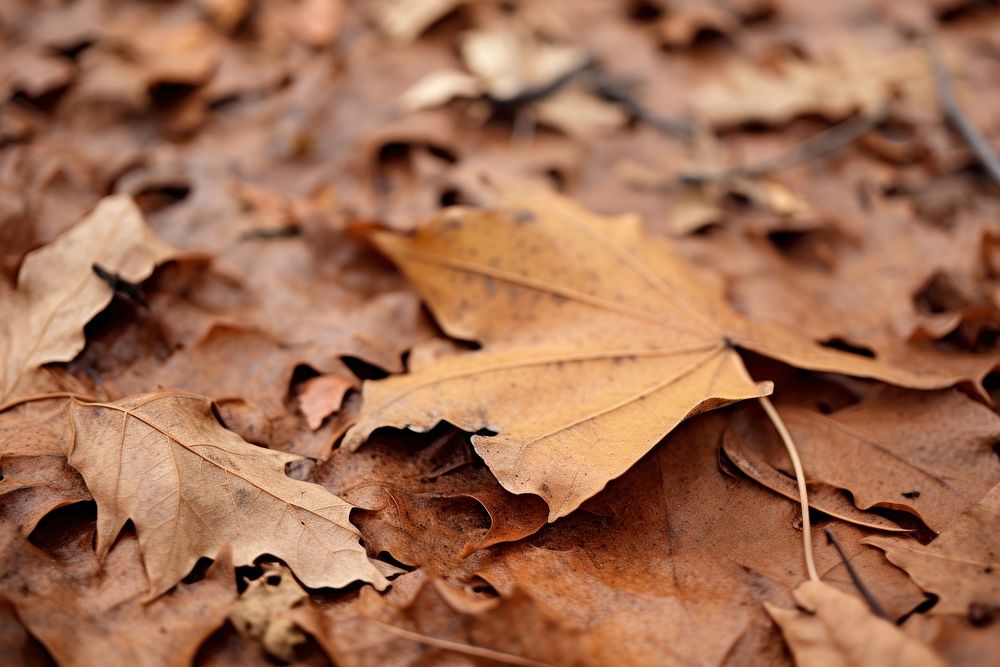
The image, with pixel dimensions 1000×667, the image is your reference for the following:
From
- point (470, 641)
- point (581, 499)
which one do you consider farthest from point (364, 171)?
point (470, 641)

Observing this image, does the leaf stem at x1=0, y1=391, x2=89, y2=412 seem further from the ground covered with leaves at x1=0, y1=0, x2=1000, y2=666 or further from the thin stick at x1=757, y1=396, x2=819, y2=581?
the thin stick at x1=757, y1=396, x2=819, y2=581

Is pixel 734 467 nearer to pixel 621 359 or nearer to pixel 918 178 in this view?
pixel 621 359

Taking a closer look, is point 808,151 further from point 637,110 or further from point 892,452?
point 892,452

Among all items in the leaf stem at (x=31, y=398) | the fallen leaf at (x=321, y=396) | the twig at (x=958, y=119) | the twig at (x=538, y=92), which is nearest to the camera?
the leaf stem at (x=31, y=398)

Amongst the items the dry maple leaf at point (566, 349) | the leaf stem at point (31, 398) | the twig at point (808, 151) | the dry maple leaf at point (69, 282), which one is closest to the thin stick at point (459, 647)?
the dry maple leaf at point (566, 349)

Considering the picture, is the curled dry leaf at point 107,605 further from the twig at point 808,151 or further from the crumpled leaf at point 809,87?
the crumpled leaf at point 809,87

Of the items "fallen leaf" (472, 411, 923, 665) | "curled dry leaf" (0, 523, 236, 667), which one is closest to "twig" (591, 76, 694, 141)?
"fallen leaf" (472, 411, 923, 665)

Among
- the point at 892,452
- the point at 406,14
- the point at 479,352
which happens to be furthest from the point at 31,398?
the point at 406,14
